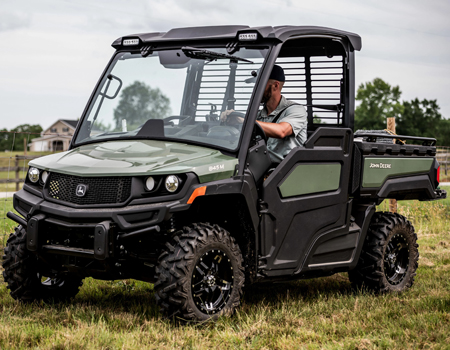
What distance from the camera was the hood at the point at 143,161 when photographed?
4926mm

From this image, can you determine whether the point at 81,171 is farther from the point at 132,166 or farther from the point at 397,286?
the point at 397,286

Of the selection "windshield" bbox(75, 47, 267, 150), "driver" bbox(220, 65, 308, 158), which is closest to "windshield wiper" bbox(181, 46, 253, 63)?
"windshield" bbox(75, 47, 267, 150)

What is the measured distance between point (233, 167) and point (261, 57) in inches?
41.6

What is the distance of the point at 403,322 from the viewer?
535 cm

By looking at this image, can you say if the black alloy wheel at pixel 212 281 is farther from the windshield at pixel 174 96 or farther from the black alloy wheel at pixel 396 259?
the black alloy wheel at pixel 396 259

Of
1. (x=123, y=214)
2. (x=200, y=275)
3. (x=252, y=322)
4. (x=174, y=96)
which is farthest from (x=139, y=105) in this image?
(x=252, y=322)

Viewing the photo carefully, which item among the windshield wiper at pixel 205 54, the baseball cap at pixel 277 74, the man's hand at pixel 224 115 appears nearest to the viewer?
the man's hand at pixel 224 115

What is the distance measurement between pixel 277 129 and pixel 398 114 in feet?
249

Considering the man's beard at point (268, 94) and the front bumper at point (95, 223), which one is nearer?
the front bumper at point (95, 223)

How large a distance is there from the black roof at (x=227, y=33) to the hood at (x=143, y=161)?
1.05 metres

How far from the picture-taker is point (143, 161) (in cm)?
503

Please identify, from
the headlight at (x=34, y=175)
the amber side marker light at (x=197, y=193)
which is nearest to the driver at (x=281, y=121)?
the amber side marker light at (x=197, y=193)

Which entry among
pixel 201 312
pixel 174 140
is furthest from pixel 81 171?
pixel 201 312

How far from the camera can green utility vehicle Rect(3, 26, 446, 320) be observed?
4.93m
